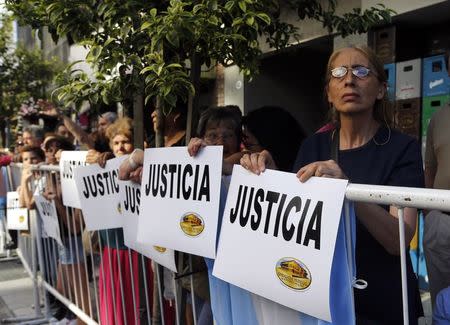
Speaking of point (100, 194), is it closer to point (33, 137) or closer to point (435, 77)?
point (435, 77)

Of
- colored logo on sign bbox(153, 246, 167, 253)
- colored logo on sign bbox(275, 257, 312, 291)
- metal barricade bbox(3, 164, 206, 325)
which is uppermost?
colored logo on sign bbox(275, 257, 312, 291)

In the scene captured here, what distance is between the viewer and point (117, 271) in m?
3.19

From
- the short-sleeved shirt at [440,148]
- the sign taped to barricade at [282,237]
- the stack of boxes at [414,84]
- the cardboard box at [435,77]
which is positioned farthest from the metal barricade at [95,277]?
the cardboard box at [435,77]

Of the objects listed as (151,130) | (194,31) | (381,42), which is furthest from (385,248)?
(381,42)

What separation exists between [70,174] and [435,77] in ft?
11.7

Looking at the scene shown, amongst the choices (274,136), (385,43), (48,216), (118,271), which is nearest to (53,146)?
(48,216)

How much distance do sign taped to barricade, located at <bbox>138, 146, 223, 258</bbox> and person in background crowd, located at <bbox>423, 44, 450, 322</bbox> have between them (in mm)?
A: 1443

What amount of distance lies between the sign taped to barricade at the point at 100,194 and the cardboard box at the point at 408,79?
342 cm

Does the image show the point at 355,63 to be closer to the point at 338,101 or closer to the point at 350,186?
the point at 338,101

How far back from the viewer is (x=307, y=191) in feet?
5.09

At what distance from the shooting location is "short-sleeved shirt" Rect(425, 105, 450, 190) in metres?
2.70

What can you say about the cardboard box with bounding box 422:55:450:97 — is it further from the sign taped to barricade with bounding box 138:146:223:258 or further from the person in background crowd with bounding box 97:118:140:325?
the sign taped to barricade with bounding box 138:146:223:258

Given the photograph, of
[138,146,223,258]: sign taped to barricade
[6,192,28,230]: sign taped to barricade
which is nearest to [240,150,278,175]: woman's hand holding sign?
[138,146,223,258]: sign taped to barricade

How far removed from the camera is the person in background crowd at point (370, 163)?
1.60 meters
